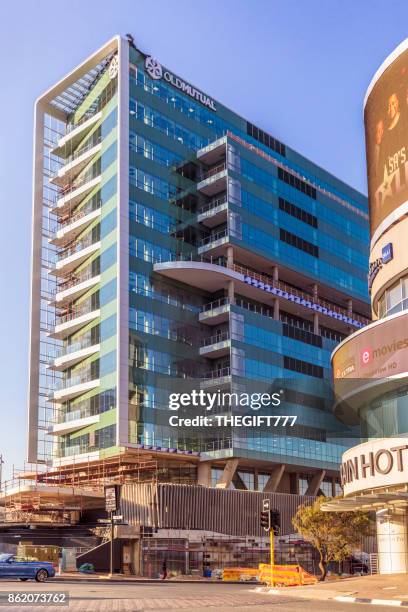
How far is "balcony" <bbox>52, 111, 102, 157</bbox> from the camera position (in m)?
91.8

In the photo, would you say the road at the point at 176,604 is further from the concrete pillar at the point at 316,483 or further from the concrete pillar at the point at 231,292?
the concrete pillar at the point at 316,483

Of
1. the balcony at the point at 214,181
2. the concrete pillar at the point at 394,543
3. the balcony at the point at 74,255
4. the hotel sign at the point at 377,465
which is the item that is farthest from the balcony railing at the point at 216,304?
the hotel sign at the point at 377,465

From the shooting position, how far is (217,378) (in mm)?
83188

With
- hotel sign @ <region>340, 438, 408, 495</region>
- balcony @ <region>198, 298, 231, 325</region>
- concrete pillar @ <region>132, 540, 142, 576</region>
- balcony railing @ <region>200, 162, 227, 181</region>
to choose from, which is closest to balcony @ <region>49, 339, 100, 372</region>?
balcony @ <region>198, 298, 231, 325</region>

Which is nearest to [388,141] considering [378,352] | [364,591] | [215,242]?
[378,352]

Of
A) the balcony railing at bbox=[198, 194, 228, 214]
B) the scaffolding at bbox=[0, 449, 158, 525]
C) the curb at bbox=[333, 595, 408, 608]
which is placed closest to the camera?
the curb at bbox=[333, 595, 408, 608]

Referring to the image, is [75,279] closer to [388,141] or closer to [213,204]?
[213,204]

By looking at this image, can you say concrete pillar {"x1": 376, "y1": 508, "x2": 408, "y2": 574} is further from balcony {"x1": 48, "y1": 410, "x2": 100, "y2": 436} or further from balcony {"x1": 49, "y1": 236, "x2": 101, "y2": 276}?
balcony {"x1": 49, "y1": 236, "x2": 101, "y2": 276}

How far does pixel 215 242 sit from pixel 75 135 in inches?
809

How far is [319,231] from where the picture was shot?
102 metres

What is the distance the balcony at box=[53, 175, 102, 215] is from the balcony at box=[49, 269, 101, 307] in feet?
26.3

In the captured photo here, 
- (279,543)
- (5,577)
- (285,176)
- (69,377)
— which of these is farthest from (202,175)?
(5,577)

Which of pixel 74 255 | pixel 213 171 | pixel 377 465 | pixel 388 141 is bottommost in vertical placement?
pixel 377 465

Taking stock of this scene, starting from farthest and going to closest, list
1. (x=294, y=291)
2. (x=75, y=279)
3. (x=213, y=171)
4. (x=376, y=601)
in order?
1. (x=294, y=291)
2. (x=213, y=171)
3. (x=75, y=279)
4. (x=376, y=601)
